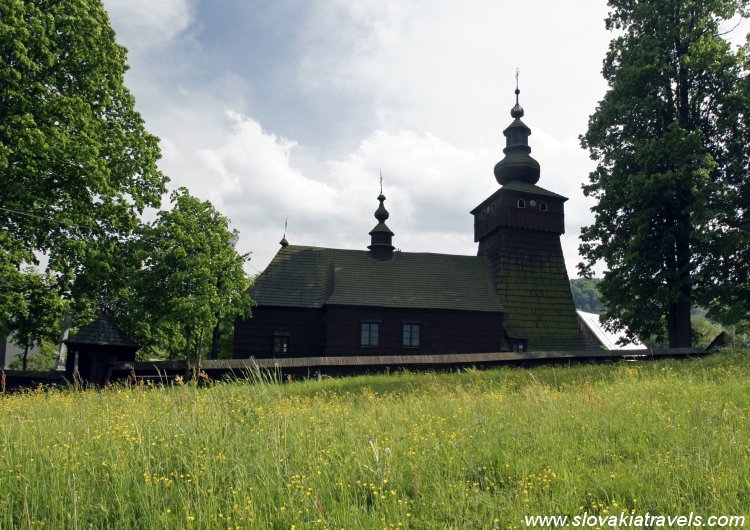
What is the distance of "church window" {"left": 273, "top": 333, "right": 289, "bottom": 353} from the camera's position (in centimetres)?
2708

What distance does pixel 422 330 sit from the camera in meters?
28.0

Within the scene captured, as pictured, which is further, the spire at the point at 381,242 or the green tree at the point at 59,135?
the spire at the point at 381,242

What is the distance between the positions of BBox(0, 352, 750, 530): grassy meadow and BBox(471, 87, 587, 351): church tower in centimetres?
2163

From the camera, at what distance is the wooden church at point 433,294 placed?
89.2 ft

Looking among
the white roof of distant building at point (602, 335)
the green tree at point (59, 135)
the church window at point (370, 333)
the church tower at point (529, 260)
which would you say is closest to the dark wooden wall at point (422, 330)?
the church window at point (370, 333)

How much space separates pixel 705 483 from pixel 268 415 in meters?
5.07

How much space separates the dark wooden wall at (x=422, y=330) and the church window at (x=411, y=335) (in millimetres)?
217

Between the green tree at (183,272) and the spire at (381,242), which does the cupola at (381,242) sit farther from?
the green tree at (183,272)

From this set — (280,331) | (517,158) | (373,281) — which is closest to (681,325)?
(373,281)

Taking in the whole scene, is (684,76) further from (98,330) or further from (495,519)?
(98,330)

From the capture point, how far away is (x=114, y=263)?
18703 millimetres

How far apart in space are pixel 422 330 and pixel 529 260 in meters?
8.38

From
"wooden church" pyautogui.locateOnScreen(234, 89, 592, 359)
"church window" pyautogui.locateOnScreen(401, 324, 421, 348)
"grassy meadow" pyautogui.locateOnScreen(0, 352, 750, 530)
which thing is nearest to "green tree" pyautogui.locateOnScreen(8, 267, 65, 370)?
"grassy meadow" pyautogui.locateOnScreen(0, 352, 750, 530)

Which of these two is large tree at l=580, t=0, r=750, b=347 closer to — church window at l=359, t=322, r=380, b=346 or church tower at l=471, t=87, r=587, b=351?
church tower at l=471, t=87, r=587, b=351
